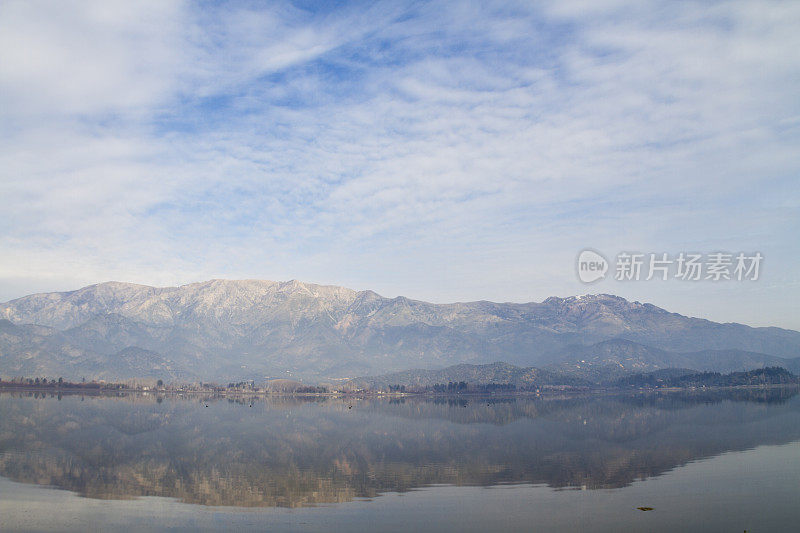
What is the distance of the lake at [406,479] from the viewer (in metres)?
54.2

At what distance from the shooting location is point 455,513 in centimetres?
5650

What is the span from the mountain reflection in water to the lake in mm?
391

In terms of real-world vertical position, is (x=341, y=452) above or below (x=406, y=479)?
below

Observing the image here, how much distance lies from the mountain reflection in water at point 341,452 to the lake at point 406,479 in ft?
1.28

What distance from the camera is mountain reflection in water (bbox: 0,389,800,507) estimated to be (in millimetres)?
71188

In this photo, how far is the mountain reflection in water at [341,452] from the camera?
2803 inches

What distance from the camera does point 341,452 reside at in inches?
3989

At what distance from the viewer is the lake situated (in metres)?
54.2

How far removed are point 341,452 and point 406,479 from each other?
30.0 m

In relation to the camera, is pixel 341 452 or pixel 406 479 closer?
pixel 406 479

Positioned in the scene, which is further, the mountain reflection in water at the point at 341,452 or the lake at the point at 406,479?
the mountain reflection in water at the point at 341,452

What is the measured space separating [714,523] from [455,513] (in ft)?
80.5

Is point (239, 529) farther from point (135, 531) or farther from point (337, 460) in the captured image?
point (337, 460)

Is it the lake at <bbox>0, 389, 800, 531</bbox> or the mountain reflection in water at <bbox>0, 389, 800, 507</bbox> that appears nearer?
the lake at <bbox>0, 389, 800, 531</bbox>
